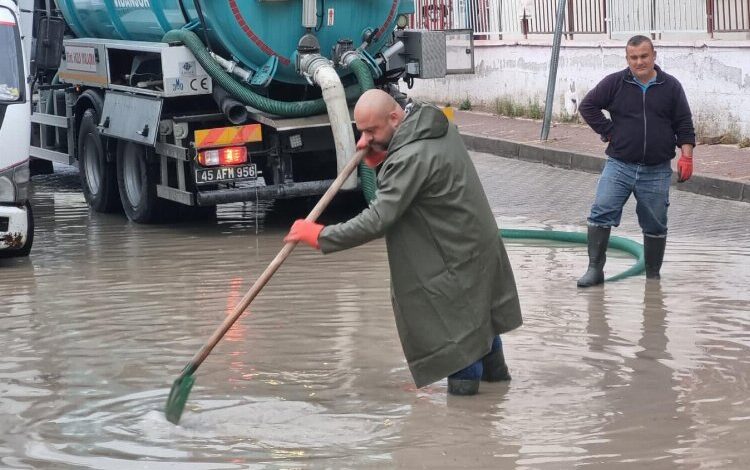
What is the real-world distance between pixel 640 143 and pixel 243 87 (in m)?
4.09

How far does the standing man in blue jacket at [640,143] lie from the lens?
948 cm

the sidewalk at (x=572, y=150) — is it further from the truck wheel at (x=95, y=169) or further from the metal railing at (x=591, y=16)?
the truck wheel at (x=95, y=169)

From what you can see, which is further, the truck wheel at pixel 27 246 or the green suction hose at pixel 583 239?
the truck wheel at pixel 27 246

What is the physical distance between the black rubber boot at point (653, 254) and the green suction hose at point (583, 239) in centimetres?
12

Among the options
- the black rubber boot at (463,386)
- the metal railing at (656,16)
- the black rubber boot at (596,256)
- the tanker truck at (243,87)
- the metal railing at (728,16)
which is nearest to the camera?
the black rubber boot at (463,386)

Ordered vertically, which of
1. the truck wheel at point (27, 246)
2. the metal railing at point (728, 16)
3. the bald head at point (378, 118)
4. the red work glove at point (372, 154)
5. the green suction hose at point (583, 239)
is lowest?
the green suction hose at point (583, 239)

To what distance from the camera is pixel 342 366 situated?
7547 millimetres

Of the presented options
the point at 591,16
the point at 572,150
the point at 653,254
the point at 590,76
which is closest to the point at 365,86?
the point at 653,254

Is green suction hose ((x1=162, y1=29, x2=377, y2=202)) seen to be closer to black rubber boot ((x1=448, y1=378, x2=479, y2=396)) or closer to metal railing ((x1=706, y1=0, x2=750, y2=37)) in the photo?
black rubber boot ((x1=448, y1=378, x2=479, y2=396))

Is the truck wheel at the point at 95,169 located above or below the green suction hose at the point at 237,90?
below

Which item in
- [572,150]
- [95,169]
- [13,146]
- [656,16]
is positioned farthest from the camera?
[656,16]

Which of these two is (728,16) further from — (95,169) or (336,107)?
(95,169)

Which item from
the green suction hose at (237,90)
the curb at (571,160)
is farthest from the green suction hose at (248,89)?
the curb at (571,160)

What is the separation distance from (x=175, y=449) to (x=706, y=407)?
235cm
